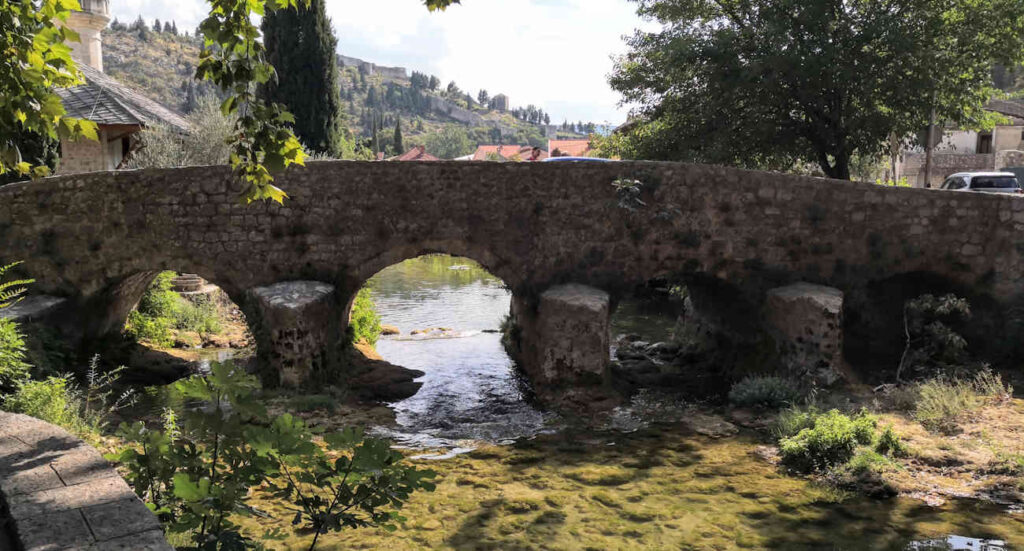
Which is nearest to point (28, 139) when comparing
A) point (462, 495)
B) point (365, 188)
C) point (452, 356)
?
point (365, 188)

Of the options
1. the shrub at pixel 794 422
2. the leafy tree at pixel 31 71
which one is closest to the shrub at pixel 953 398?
the shrub at pixel 794 422

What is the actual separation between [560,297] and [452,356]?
179 inches

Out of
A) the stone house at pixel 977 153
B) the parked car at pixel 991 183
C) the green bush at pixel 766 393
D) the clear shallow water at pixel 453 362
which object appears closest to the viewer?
the clear shallow water at pixel 453 362

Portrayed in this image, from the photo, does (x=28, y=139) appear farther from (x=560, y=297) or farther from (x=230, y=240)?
(x=560, y=297)

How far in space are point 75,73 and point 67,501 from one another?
9.54ft

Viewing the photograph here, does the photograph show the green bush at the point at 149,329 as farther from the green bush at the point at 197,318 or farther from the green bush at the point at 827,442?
the green bush at the point at 827,442

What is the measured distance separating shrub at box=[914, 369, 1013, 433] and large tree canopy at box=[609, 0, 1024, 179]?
7.57 m

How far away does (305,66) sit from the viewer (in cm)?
2434

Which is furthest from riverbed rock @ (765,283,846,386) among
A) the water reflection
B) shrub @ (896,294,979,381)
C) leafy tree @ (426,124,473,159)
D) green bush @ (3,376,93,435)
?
leafy tree @ (426,124,473,159)

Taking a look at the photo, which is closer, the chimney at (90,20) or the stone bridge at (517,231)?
the stone bridge at (517,231)

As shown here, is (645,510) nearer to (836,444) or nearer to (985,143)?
(836,444)

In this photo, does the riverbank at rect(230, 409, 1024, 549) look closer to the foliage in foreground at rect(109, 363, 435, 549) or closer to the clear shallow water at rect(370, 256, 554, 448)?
the clear shallow water at rect(370, 256, 554, 448)

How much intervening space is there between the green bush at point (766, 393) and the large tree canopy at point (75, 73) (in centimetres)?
714

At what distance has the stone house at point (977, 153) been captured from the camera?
32094 mm
